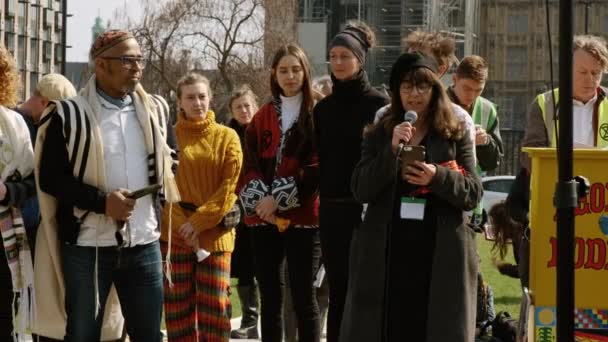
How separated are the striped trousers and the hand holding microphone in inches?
98.3

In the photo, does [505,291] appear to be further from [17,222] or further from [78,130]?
[78,130]

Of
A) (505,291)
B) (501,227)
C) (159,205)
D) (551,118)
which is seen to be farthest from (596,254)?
(505,291)

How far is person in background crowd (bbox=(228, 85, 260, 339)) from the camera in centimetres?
1143

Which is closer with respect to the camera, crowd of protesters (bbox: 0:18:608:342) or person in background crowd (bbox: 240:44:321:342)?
crowd of protesters (bbox: 0:18:608:342)

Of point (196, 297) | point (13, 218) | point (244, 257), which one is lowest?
point (196, 297)

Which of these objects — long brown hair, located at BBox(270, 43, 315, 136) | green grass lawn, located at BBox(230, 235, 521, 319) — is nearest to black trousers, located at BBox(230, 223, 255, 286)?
green grass lawn, located at BBox(230, 235, 521, 319)

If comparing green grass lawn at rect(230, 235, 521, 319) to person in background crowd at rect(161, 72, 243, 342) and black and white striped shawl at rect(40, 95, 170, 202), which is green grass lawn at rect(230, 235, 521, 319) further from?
black and white striped shawl at rect(40, 95, 170, 202)

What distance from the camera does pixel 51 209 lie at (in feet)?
23.6

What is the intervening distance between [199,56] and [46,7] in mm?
43378

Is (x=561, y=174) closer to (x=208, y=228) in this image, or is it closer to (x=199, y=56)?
(x=208, y=228)

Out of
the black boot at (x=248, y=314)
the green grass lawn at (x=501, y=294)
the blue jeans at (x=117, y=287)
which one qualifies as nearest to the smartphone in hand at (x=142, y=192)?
the blue jeans at (x=117, y=287)

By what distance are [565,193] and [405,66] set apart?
191 cm

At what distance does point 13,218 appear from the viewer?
7.39 meters

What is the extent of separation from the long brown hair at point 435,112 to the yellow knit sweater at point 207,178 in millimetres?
2107
